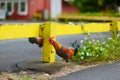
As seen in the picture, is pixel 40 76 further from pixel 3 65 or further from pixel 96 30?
pixel 96 30

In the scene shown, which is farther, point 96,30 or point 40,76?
point 96,30

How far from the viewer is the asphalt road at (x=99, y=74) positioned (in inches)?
284

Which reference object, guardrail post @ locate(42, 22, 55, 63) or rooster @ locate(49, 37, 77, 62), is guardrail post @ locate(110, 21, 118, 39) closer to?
rooster @ locate(49, 37, 77, 62)

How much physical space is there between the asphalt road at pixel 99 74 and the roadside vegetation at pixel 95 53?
2.26ft

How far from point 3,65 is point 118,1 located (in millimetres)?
35937

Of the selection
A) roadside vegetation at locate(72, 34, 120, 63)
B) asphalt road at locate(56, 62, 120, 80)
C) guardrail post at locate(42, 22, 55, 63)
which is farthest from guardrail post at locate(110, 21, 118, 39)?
guardrail post at locate(42, 22, 55, 63)

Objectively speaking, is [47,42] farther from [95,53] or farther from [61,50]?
[95,53]

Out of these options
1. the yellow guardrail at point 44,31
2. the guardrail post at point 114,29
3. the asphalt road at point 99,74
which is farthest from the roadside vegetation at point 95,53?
the guardrail post at point 114,29

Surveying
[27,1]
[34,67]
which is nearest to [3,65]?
[34,67]

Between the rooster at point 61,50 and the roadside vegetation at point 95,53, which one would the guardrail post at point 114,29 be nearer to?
the roadside vegetation at point 95,53

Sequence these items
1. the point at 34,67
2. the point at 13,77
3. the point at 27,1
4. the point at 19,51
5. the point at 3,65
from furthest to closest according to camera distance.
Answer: the point at 27,1 → the point at 19,51 → the point at 3,65 → the point at 34,67 → the point at 13,77

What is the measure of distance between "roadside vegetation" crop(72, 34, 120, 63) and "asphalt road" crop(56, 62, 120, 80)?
0.69 meters

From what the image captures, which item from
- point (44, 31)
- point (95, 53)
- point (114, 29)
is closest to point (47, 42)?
point (44, 31)

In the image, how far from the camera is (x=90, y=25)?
9719 mm
